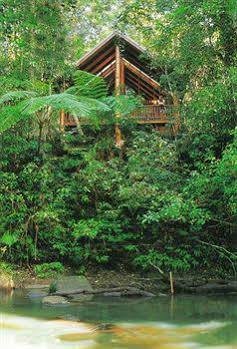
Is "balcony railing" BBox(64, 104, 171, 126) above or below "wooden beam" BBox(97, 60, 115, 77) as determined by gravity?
below

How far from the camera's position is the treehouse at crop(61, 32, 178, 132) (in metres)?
13.7

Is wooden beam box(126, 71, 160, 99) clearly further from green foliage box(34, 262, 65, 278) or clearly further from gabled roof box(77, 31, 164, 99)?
green foliage box(34, 262, 65, 278)

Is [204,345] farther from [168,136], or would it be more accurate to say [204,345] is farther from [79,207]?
[168,136]

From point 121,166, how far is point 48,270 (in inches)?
108

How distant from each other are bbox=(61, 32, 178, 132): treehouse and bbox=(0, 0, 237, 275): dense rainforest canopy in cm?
163

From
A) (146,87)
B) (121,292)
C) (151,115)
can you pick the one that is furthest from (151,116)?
(121,292)

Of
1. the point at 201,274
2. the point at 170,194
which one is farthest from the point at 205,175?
the point at 201,274

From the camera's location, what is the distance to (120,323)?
24.2 feet

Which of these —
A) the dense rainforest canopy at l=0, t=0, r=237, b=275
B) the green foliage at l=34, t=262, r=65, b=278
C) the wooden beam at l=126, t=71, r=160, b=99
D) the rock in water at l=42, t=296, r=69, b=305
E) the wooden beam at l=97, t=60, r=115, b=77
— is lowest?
the rock in water at l=42, t=296, r=69, b=305

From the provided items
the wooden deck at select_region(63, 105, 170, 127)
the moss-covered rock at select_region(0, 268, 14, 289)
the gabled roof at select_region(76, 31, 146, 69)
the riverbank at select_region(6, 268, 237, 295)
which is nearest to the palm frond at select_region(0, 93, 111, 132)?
the moss-covered rock at select_region(0, 268, 14, 289)

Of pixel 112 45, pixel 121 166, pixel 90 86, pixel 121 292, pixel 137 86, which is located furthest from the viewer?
pixel 137 86

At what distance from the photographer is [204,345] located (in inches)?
249

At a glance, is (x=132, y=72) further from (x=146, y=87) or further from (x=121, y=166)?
(x=121, y=166)

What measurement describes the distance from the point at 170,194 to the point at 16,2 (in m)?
5.85
